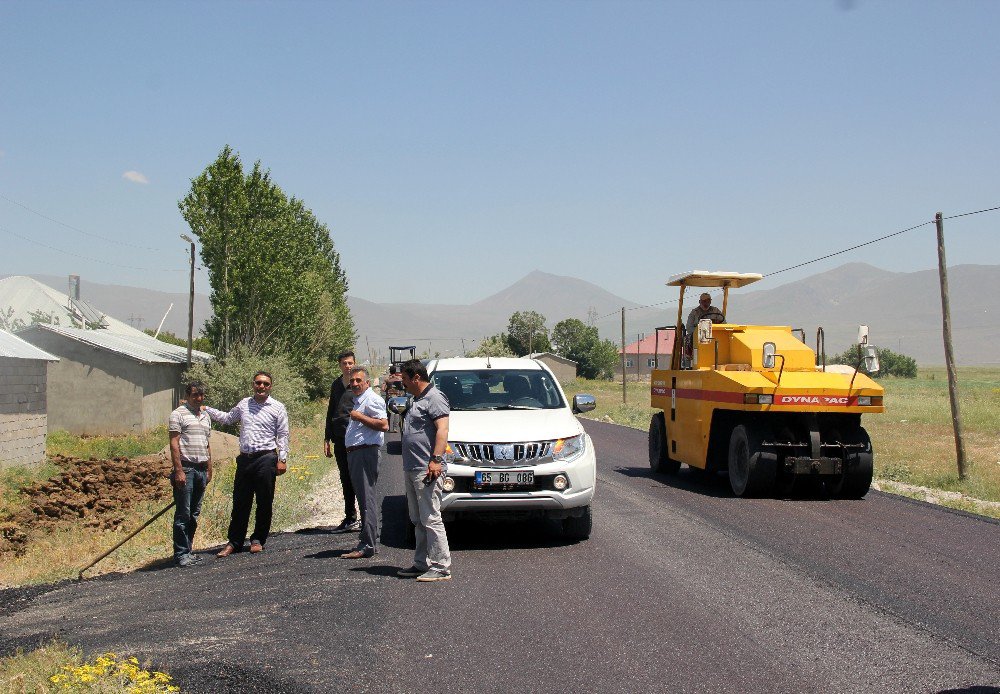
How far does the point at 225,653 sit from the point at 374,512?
130 inches

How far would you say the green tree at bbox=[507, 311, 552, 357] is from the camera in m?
130

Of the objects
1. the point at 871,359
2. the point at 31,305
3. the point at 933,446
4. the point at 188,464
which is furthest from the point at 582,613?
the point at 31,305

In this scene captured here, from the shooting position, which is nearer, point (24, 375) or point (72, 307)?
point (24, 375)

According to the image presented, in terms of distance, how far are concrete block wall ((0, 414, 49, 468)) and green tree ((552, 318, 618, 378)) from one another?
103 meters

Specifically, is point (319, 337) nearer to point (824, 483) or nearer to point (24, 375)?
point (24, 375)

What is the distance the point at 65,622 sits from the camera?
24.7ft

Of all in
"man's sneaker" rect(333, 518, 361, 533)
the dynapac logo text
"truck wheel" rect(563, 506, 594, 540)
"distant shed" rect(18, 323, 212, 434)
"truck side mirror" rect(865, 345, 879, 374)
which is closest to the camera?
"truck wheel" rect(563, 506, 594, 540)

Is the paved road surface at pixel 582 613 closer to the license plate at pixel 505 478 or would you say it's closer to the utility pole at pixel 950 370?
the license plate at pixel 505 478

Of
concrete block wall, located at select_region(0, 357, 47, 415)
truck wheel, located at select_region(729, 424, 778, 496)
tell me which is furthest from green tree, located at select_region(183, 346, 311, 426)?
truck wheel, located at select_region(729, 424, 778, 496)

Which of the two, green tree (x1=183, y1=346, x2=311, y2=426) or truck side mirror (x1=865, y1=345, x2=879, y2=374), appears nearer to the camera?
truck side mirror (x1=865, y1=345, x2=879, y2=374)

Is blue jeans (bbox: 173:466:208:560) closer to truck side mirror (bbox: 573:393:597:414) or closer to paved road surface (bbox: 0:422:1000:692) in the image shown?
paved road surface (bbox: 0:422:1000:692)

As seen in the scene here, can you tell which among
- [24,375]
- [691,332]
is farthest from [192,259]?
[691,332]

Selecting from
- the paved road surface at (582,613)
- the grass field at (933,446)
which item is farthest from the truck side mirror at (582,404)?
the grass field at (933,446)

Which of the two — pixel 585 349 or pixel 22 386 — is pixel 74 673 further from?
pixel 585 349
